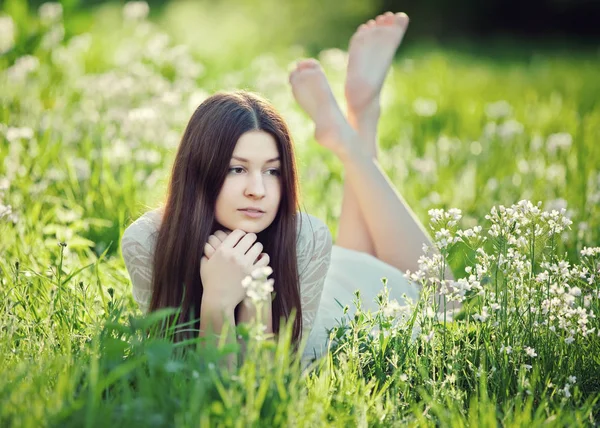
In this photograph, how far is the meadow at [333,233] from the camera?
1.63 meters

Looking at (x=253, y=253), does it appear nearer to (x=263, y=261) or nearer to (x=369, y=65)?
(x=263, y=261)

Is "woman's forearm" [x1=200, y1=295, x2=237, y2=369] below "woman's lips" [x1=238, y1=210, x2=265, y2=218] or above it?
below

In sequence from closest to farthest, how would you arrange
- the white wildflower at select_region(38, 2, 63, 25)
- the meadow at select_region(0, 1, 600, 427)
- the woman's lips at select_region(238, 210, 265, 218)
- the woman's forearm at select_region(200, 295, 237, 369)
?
1. the meadow at select_region(0, 1, 600, 427)
2. the woman's forearm at select_region(200, 295, 237, 369)
3. the woman's lips at select_region(238, 210, 265, 218)
4. the white wildflower at select_region(38, 2, 63, 25)

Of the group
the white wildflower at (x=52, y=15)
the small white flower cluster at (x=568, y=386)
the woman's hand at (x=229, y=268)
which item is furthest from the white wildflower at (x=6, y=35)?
the small white flower cluster at (x=568, y=386)

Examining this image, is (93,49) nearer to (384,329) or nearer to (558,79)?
(384,329)

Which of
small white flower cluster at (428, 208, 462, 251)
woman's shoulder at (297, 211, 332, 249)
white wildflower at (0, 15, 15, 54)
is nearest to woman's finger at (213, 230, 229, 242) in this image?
woman's shoulder at (297, 211, 332, 249)

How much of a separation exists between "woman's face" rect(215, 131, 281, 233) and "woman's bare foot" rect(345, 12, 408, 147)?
3.94ft

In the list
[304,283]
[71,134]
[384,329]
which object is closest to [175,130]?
[71,134]

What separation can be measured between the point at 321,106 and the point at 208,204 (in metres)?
1.11

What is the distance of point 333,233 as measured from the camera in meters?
3.35

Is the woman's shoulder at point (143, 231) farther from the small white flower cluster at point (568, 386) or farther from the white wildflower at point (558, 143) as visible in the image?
the white wildflower at point (558, 143)

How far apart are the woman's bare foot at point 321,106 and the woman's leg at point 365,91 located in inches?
4.4

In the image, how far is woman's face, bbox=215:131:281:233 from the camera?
6.60 ft

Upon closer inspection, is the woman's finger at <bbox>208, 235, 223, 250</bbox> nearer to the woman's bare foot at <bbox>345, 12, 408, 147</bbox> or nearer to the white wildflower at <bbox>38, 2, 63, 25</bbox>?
the woman's bare foot at <bbox>345, 12, 408, 147</bbox>
